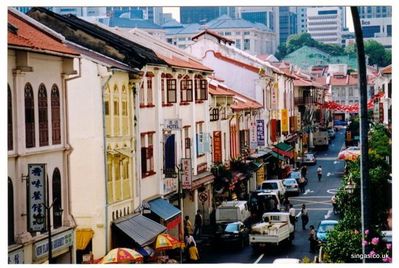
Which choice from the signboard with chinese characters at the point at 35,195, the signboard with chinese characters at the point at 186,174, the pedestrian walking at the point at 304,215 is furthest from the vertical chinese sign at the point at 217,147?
the signboard with chinese characters at the point at 35,195

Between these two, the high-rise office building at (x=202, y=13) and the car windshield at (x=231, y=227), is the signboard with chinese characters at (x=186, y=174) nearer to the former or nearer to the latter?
the car windshield at (x=231, y=227)

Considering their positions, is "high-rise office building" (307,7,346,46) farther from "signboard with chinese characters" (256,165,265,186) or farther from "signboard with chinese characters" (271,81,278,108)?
"signboard with chinese characters" (271,81,278,108)

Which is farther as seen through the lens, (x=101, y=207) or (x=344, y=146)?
(x=344, y=146)

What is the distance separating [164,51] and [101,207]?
5680 mm

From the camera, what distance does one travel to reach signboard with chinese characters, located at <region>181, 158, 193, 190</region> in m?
22.2

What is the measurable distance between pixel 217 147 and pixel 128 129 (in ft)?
17.0

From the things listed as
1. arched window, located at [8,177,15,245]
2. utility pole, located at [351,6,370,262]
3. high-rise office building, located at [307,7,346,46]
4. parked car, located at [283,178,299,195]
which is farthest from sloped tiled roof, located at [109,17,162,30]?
utility pole, located at [351,6,370,262]

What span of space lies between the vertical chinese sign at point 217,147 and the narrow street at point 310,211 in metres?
3.16

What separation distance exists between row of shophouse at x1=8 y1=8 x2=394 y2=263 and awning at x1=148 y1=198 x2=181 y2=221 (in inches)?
1.4

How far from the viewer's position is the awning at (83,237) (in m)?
18.0

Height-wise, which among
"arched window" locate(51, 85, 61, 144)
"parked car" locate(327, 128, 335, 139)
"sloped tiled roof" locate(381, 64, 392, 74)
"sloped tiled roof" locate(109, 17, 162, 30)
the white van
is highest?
"sloped tiled roof" locate(109, 17, 162, 30)
